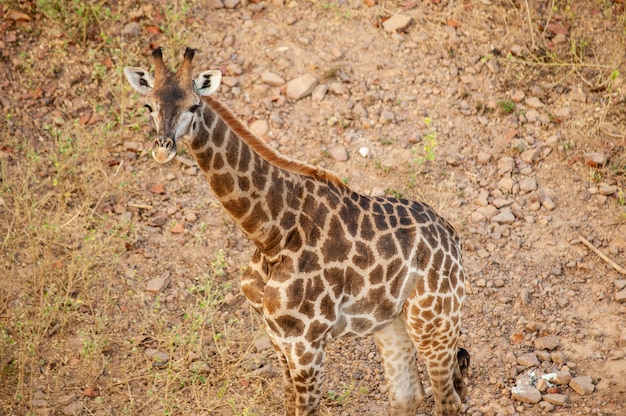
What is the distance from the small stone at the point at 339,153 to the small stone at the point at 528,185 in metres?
2.08

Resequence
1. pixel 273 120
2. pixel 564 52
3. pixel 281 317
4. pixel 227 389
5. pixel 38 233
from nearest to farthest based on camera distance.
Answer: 1. pixel 281 317
2. pixel 227 389
3. pixel 38 233
4. pixel 273 120
5. pixel 564 52

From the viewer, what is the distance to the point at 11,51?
10656 millimetres

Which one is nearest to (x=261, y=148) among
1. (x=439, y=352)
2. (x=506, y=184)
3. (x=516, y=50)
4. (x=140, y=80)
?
(x=140, y=80)

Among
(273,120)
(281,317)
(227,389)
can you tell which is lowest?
(227,389)

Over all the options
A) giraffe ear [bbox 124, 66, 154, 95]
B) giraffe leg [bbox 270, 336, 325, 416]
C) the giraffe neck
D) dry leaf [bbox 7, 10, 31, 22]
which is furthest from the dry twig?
dry leaf [bbox 7, 10, 31, 22]

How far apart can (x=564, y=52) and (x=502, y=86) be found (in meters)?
1.06

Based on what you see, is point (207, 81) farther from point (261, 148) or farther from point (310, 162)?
point (310, 162)

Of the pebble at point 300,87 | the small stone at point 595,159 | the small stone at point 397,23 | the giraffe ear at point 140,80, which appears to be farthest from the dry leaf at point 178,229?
the small stone at point 595,159

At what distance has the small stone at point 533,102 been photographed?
417 inches

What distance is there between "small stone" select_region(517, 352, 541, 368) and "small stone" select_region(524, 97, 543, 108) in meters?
3.67

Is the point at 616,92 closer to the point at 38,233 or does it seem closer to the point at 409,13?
the point at 409,13

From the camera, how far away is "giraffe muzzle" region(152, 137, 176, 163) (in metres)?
5.59

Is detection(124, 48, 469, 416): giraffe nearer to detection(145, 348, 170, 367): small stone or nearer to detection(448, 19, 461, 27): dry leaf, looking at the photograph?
detection(145, 348, 170, 367): small stone

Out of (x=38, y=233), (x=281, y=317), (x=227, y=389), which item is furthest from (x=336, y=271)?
(x=38, y=233)
